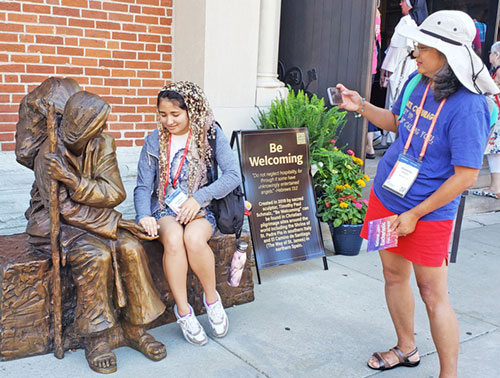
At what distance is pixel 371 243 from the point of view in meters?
2.77

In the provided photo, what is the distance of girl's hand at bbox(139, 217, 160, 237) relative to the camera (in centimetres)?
318

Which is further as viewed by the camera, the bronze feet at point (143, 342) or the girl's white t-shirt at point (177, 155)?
the girl's white t-shirt at point (177, 155)

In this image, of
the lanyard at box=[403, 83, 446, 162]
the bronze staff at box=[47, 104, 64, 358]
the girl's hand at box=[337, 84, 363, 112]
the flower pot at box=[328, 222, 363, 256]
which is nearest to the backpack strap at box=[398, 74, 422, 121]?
the lanyard at box=[403, 83, 446, 162]

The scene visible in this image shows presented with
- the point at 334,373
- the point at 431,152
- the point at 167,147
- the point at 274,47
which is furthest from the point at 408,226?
the point at 274,47

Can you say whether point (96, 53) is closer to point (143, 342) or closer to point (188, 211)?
point (188, 211)

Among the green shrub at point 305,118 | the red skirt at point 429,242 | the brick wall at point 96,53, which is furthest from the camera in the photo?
the green shrub at point 305,118

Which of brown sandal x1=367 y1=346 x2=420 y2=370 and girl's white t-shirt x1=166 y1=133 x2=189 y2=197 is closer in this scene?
brown sandal x1=367 y1=346 x2=420 y2=370

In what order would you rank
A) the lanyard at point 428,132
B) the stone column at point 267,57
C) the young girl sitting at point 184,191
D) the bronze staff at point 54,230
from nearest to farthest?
the lanyard at point 428,132 < the bronze staff at point 54,230 < the young girl sitting at point 184,191 < the stone column at point 267,57

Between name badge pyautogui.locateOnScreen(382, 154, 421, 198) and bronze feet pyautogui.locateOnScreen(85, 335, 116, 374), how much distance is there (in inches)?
66.1

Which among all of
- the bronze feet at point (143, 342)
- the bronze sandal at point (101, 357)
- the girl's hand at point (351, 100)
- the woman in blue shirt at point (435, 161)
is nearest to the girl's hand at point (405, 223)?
the woman in blue shirt at point (435, 161)

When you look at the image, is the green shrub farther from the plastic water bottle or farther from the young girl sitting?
the plastic water bottle

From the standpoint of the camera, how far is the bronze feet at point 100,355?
2883 millimetres

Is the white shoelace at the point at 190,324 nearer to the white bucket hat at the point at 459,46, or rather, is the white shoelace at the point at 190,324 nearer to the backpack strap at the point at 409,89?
the backpack strap at the point at 409,89

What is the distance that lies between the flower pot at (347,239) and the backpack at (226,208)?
1.64 metres
